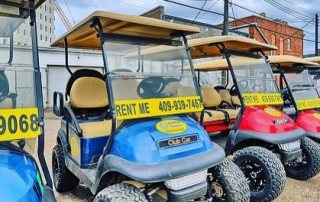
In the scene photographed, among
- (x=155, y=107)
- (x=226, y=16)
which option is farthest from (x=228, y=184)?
(x=226, y=16)

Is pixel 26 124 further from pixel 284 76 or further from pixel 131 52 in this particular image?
pixel 284 76

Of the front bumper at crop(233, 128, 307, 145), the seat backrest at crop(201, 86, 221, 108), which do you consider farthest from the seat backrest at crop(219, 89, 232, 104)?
the front bumper at crop(233, 128, 307, 145)

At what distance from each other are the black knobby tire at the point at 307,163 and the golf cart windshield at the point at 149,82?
230cm

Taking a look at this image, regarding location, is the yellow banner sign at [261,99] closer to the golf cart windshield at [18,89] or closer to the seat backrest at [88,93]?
the seat backrest at [88,93]

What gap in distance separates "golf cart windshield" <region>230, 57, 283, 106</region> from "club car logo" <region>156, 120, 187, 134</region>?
5.86ft

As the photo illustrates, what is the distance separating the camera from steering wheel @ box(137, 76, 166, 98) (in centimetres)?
291

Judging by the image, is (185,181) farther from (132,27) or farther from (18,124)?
(132,27)

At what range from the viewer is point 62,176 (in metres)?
4.00

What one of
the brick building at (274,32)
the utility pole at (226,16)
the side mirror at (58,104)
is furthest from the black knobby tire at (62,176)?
the brick building at (274,32)

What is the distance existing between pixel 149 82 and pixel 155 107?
1.03 ft

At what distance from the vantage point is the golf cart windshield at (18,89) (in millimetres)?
2123

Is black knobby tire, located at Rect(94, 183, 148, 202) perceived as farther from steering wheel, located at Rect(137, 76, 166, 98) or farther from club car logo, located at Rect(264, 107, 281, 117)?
club car logo, located at Rect(264, 107, 281, 117)

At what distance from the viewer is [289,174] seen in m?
4.82

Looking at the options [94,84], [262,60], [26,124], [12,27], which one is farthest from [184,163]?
[262,60]
